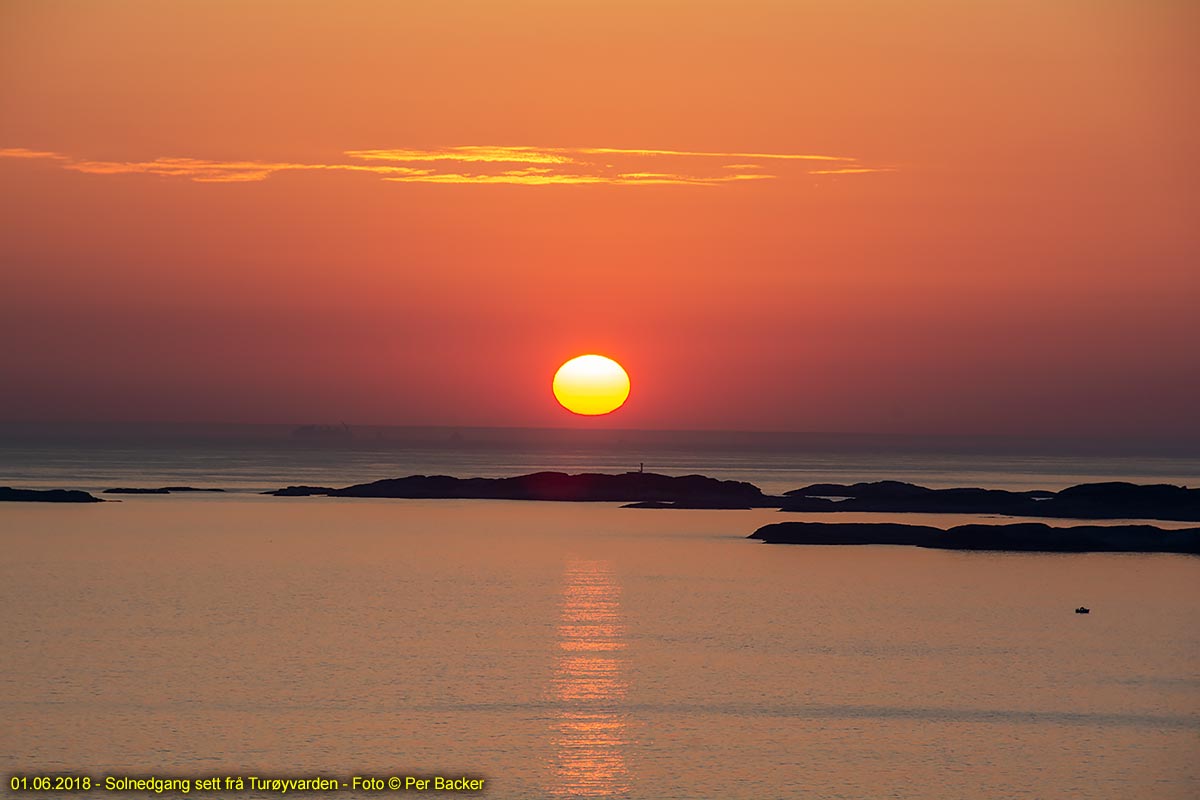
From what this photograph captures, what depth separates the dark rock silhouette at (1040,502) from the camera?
131m

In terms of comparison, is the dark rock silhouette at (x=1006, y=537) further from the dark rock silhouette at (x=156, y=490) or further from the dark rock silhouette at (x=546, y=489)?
the dark rock silhouette at (x=156, y=490)

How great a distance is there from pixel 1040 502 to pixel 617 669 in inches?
3769

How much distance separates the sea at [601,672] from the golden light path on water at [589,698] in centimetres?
19

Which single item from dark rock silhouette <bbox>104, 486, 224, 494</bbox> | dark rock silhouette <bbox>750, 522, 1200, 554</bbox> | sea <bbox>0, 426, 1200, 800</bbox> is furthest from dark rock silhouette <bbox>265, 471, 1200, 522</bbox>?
sea <bbox>0, 426, 1200, 800</bbox>

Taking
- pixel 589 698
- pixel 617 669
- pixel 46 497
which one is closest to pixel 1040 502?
pixel 617 669

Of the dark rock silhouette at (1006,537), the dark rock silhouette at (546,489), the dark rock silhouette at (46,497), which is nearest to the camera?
the dark rock silhouette at (1006,537)

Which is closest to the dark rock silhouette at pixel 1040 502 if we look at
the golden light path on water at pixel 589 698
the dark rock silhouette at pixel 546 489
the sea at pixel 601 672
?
the dark rock silhouette at pixel 546 489

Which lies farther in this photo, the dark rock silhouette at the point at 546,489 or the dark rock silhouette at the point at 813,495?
the dark rock silhouette at the point at 546,489

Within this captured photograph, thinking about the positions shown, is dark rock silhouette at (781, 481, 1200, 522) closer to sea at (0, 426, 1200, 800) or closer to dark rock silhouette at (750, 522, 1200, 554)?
dark rock silhouette at (750, 522, 1200, 554)

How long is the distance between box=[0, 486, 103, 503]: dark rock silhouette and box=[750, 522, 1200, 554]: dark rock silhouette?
75090 millimetres

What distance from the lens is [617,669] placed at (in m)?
52.1

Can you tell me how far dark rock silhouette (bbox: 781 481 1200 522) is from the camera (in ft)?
429

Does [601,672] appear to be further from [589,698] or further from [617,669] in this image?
[589,698]

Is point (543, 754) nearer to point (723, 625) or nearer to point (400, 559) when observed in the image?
point (723, 625)
